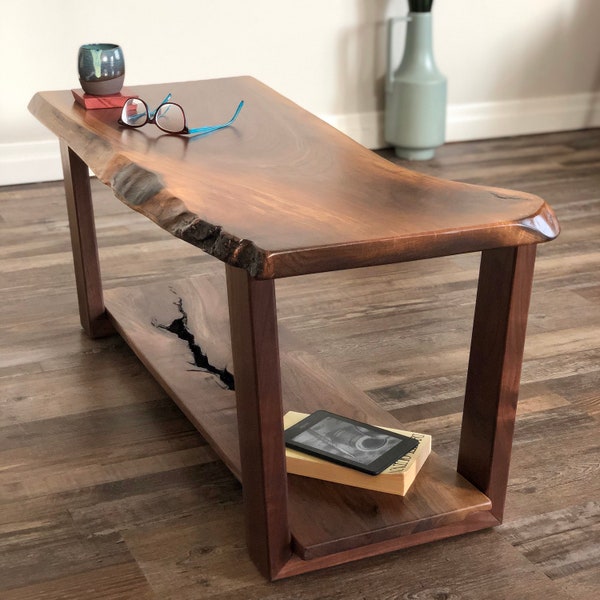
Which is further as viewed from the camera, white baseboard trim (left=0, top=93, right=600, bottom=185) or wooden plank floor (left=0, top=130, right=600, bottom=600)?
→ white baseboard trim (left=0, top=93, right=600, bottom=185)

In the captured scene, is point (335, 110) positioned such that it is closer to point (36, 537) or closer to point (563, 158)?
point (563, 158)

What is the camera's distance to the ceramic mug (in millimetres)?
2191

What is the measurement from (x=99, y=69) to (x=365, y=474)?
1139mm

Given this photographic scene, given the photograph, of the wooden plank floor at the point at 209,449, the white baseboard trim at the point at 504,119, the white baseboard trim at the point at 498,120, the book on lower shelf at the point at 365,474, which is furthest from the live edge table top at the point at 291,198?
the white baseboard trim at the point at 504,119

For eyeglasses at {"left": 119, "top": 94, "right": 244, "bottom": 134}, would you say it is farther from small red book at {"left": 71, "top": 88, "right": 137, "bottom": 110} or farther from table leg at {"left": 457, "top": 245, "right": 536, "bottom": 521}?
table leg at {"left": 457, "top": 245, "right": 536, "bottom": 521}

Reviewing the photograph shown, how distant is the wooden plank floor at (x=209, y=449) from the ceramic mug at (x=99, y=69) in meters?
0.60

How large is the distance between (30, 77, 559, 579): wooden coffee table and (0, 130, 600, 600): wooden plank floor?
76 millimetres

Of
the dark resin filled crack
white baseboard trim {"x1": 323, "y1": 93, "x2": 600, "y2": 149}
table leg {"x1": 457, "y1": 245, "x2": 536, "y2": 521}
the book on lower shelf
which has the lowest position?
white baseboard trim {"x1": 323, "y1": 93, "x2": 600, "y2": 149}

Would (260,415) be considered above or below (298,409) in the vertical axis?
above

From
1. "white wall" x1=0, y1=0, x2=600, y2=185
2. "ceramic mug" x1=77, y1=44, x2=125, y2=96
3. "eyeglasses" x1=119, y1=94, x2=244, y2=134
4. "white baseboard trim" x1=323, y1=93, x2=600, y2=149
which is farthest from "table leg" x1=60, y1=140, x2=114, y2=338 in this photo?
"white baseboard trim" x1=323, y1=93, x2=600, y2=149

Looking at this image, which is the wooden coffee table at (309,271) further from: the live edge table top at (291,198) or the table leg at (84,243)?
the table leg at (84,243)

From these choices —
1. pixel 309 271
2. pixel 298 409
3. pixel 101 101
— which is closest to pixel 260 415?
pixel 309 271

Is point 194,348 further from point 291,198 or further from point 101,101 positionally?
point 291,198

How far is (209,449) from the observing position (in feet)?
6.21
